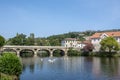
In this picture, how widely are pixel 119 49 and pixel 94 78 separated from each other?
68.5 m

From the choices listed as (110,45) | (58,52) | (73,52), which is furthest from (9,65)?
(58,52)

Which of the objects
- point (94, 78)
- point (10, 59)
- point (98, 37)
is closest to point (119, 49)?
point (98, 37)

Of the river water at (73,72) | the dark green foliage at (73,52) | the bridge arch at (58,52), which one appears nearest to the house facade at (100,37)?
the dark green foliage at (73,52)

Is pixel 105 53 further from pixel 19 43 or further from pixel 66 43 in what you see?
pixel 66 43

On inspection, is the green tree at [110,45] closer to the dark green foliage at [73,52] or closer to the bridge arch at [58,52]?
the dark green foliage at [73,52]

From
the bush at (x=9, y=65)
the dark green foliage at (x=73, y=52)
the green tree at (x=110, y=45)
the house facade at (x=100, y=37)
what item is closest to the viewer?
the bush at (x=9, y=65)

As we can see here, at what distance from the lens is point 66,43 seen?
184m

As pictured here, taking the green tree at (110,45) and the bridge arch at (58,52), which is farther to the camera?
the bridge arch at (58,52)

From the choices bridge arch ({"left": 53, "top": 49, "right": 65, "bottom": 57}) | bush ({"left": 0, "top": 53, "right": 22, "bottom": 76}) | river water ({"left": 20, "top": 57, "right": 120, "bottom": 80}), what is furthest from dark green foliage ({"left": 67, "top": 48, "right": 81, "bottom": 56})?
bush ({"left": 0, "top": 53, "right": 22, "bottom": 76})

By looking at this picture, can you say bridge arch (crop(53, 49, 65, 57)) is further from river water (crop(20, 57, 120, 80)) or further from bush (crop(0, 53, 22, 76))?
bush (crop(0, 53, 22, 76))

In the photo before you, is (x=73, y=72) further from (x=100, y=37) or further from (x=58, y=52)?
(x=58, y=52)

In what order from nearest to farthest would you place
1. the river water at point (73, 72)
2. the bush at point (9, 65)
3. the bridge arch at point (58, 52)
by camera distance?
the bush at point (9, 65)
the river water at point (73, 72)
the bridge arch at point (58, 52)

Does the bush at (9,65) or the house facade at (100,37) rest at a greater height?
the house facade at (100,37)

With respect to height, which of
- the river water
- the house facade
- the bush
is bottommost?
the river water
